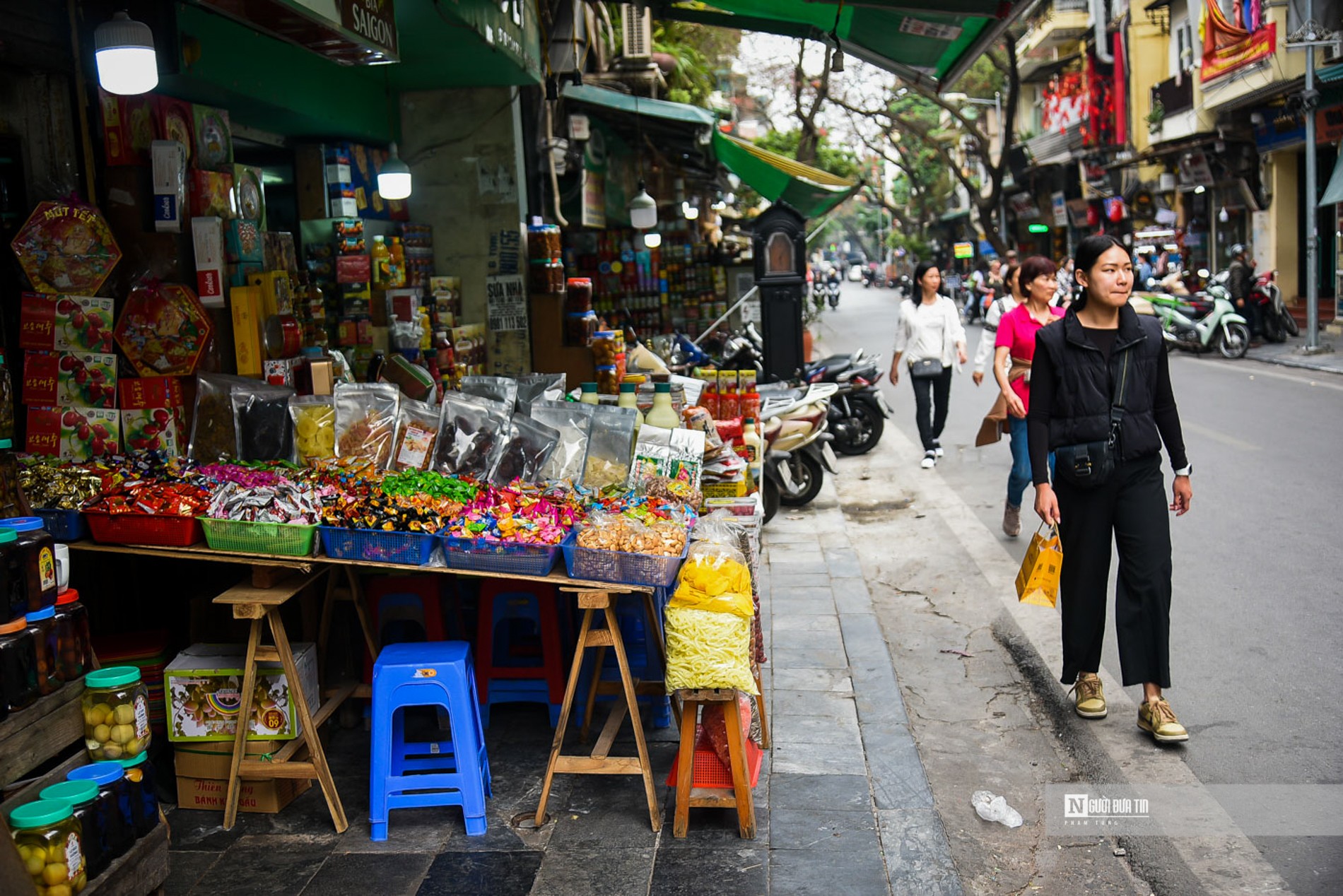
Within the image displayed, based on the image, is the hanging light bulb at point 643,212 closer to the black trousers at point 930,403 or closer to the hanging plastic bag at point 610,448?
the black trousers at point 930,403

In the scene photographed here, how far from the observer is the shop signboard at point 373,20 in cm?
475

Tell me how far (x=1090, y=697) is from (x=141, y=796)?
3.75m

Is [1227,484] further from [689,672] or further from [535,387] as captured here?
[689,672]

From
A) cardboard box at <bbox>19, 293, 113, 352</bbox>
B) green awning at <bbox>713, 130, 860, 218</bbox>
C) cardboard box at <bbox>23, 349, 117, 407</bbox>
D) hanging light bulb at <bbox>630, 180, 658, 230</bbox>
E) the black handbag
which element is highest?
green awning at <bbox>713, 130, 860, 218</bbox>

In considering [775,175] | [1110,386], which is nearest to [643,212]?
[775,175]

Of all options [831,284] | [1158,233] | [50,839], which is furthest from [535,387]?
[831,284]

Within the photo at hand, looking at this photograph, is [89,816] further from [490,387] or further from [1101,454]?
[1101,454]

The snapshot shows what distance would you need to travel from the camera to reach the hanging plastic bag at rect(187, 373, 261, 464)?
4.86 m

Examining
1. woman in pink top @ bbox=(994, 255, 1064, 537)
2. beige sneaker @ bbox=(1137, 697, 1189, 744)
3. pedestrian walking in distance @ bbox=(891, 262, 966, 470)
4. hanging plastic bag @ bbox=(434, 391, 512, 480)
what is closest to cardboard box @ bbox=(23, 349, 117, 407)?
hanging plastic bag @ bbox=(434, 391, 512, 480)

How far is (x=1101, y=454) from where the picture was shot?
4.60m

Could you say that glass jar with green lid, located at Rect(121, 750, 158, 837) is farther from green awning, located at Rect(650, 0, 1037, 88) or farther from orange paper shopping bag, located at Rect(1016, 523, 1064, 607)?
green awning, located at Rect(650, 0, 1037, 88)

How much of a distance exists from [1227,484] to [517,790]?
6.94 m

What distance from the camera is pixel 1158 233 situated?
2794cm

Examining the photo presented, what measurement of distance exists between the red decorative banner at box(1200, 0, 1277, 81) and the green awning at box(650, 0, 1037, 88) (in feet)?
49.2
